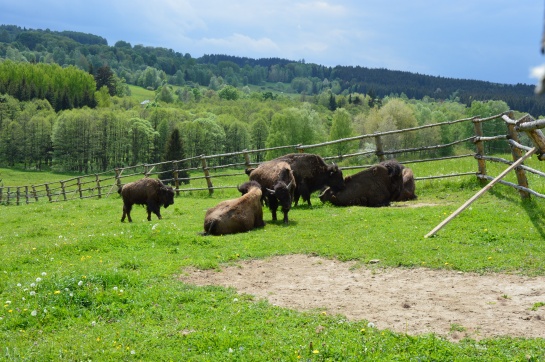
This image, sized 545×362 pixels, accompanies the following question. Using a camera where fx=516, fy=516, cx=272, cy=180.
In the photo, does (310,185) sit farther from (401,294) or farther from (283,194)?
(401,294)

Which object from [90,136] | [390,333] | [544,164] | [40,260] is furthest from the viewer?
[90,136]

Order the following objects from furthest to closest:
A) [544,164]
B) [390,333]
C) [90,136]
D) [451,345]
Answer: [90,136], [544,164], [390,333], [451,345]

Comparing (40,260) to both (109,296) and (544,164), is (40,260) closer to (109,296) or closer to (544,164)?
(109,296)

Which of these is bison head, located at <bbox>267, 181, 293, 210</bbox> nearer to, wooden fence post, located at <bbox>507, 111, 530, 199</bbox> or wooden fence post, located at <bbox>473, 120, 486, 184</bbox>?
wooden fence post, located at <bbox>507, 111, 530, 199</bbox>

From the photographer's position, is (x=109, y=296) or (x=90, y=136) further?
(x=90, y=136)

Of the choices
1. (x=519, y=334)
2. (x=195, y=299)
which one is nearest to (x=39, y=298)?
(x=195, y=299)

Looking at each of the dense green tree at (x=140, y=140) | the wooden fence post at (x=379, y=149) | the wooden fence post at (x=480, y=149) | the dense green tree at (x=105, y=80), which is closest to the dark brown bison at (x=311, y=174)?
the wooden fence post at (x=379, y=149)

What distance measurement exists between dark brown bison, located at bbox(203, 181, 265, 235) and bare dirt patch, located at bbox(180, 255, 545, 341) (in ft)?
9.67

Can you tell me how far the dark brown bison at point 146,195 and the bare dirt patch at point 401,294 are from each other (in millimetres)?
8179

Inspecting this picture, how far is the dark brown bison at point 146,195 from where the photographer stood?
16672 millimetres

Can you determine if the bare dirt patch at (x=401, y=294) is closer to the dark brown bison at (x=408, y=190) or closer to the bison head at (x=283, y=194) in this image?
the bison head at (x=283, y=194)

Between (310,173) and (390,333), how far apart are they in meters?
10.8

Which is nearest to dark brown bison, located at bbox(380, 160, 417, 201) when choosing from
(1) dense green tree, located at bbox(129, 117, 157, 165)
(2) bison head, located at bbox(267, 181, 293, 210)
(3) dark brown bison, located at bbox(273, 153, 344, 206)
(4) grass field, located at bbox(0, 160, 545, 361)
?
(4) grass field, located at bbox(0, 160, 545, 361)

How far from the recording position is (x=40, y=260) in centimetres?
993
